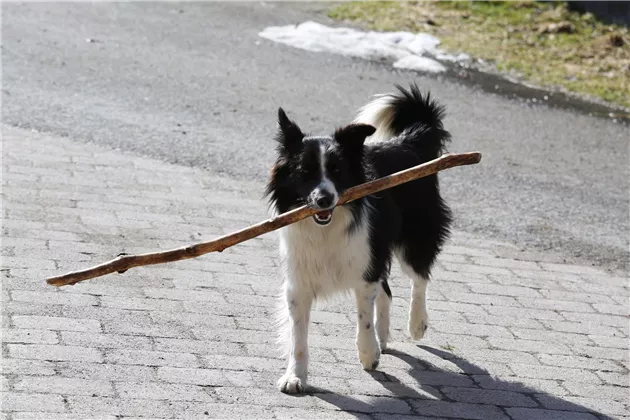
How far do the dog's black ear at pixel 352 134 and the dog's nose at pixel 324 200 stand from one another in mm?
400

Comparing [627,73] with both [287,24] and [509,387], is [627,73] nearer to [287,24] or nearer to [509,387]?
[287,24]

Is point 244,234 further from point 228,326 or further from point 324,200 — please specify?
point 228,326

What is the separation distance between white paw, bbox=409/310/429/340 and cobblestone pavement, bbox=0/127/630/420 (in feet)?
0.23

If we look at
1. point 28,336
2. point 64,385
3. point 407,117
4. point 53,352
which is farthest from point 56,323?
point 407,117

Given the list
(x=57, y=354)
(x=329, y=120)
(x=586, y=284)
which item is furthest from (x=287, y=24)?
(x=57, y=354)

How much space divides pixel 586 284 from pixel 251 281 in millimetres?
2505

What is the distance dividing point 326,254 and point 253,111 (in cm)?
555

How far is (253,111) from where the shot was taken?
1077 cm

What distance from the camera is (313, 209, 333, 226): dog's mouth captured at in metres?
5.05

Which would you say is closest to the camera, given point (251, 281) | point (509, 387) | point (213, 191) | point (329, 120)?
point (509, 387)

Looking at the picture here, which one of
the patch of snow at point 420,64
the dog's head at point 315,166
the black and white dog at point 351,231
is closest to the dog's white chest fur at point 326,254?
the black and white dog at point 351,231

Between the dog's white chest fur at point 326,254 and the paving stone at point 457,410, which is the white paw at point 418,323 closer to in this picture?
the dog's white chest fur at point 326,254

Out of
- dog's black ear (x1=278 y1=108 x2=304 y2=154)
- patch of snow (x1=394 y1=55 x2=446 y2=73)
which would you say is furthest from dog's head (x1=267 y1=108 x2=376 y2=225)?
A: patch of snow (x1=394 y1=55 x2=446 y2=73)

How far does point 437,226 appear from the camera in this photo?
20.8 ft
